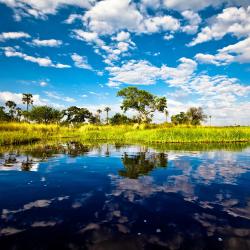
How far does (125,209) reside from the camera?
7.21 meters

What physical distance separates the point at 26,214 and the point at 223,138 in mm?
29724

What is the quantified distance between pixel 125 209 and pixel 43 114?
3479 inches

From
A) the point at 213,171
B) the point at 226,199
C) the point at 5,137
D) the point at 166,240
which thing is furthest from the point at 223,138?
the point at 166,240

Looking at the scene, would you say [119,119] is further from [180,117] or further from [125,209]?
[125,209]

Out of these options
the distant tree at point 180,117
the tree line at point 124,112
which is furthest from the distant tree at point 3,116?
the distant tree at point 180,117

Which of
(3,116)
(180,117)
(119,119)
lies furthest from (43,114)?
(180,117)

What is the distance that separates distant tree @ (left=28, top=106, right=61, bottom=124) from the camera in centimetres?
9019

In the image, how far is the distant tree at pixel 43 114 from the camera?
9019cm

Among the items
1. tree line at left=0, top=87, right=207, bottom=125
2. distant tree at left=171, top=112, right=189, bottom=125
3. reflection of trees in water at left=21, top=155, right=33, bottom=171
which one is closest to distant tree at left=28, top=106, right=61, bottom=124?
tree line at left=0, top=87, right=207, bottom=125

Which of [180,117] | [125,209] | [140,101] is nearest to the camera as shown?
[125,209]

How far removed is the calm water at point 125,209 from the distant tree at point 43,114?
81.0 meters

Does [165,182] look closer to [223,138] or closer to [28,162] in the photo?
[28,162]

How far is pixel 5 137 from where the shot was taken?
27062 millimetres

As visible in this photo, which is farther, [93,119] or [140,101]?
[93,119]
